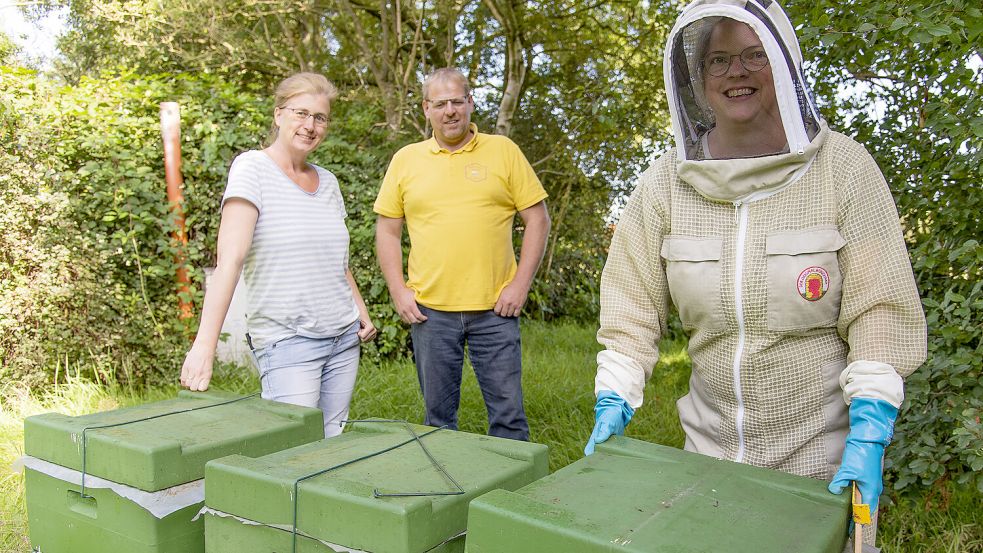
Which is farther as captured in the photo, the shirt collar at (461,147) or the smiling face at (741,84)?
the shirt collar at (461,147)

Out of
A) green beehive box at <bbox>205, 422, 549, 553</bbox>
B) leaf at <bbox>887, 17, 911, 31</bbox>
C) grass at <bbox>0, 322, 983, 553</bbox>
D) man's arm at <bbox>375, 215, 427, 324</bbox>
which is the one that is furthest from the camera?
man's arm at <bbox>375, 215, 427, 324</bbox>

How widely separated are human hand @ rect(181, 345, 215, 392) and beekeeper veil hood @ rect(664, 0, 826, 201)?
59.0 inches

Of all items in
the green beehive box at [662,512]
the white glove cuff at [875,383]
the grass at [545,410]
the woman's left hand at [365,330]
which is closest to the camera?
the green beehive box at [662,512]

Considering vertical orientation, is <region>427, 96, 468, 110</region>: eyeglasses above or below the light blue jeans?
above

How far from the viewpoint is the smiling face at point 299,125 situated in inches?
109

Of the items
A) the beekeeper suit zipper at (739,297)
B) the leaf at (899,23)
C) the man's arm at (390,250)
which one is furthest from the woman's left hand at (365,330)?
the leaf at (899,23)

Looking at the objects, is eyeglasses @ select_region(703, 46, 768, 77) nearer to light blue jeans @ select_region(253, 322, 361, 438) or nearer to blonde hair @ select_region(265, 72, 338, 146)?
blonde hair @ select_region(265, 72, 338, 146)

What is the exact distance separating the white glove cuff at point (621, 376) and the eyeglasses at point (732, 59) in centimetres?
78

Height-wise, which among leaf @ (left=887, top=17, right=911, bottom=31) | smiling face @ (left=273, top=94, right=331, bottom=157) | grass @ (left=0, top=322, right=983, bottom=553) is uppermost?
leaf @ (left=887, top=17, right=911, bottom=31)

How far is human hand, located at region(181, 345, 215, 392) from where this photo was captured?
2.28 metres

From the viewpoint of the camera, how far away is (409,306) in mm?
3570

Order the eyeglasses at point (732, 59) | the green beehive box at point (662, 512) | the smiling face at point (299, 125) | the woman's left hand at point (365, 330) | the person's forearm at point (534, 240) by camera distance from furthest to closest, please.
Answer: the person's forearm at point (534, 240) < the woman's left hand at point (365, 330) < the smiling face at point (299, 125) < the eyeglasses at point (732, 59) < the green beehive box at point (662, 512)

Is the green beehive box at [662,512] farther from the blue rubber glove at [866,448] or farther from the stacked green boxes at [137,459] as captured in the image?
the stacked green boxes at [137,459]

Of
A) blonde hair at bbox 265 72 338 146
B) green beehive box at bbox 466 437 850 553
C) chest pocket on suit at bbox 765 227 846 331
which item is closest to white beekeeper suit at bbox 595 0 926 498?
chest pocket on suit at bbox 765 227 846 331
